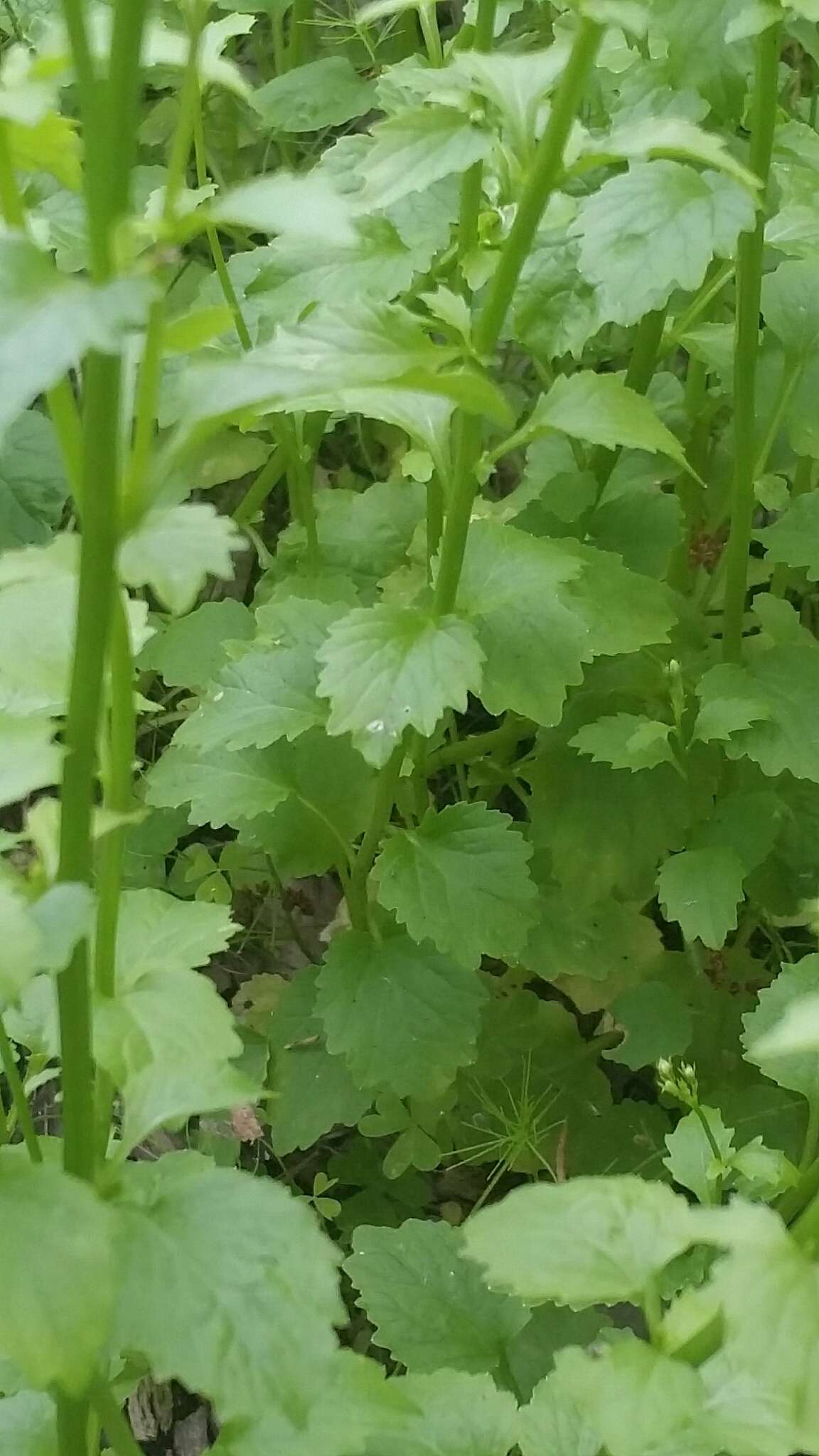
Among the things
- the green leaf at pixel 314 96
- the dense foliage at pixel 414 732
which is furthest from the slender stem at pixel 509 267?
the green leaf at pixel 314 96

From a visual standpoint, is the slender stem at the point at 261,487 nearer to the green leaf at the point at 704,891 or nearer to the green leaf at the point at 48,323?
the green leaf at the point at 704,891

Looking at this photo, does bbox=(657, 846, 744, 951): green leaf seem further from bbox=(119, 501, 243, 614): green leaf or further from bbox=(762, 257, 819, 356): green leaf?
bbox=(119, 501, 243, 614): green leaf

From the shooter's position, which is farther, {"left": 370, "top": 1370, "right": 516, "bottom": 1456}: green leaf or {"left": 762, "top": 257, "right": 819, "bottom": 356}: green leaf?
{"left": 762, "top": 257, "right": 819, "bottom": 356}: green leaf

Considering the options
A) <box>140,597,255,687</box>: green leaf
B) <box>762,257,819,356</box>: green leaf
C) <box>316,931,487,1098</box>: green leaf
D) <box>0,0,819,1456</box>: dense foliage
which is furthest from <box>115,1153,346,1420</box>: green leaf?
<box>762,257,819,356</box>: green leaf

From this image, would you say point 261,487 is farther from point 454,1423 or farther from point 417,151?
point 454,1423

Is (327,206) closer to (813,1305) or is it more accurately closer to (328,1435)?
(813,1305)
